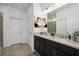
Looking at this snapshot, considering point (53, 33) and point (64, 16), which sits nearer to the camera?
point (64, 16)

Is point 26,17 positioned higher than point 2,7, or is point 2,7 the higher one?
point 2,7

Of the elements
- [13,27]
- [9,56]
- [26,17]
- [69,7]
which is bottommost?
[9,56]

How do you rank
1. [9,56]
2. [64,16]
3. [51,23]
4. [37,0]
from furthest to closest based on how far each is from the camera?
[51,23] → [64,16] → [37,0] → [9,56]

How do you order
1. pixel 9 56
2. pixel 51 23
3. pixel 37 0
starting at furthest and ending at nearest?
pixel 51 23, pixel 37 0, pixel 9 56

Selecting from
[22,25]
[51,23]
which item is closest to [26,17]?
[22,25]

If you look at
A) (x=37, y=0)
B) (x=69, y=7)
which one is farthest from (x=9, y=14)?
(x=69, y=7)

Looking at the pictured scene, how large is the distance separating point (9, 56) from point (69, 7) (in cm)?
175

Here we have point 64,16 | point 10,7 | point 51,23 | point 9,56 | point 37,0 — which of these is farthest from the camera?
point 51,23

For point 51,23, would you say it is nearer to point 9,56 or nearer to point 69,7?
point 69,7

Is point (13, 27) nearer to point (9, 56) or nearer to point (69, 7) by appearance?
point (9, 56)

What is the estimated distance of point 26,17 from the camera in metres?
2.58

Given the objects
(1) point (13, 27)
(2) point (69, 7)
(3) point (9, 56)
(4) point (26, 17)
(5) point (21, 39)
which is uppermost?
(2) point (69, 7)

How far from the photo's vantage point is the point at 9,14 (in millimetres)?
2533

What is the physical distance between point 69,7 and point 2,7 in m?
1.69
